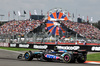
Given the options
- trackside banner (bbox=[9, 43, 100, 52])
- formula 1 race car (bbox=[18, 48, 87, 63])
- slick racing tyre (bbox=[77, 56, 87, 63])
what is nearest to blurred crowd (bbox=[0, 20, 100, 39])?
trackside banner (bbox=[9, 43, 100, 52])

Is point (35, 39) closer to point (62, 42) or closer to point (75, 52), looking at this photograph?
point (62, 42)

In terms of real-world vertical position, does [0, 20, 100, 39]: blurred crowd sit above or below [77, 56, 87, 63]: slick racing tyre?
above

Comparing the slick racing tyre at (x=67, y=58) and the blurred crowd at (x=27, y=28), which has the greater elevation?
the blurred crowd at (x=27, y=28)

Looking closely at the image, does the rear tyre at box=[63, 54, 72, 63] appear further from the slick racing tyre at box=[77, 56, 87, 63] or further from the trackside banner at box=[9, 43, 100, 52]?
the trackside banner at box=[9, 43, 100, 52]

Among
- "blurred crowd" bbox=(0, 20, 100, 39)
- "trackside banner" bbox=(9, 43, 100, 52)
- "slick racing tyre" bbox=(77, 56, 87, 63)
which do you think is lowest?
"trackside banner" bbox=(9, 43, 100, 52)

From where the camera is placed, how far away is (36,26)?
5656 cm

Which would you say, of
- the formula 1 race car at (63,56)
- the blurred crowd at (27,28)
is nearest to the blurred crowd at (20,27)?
the blurred crowd at (27,28)

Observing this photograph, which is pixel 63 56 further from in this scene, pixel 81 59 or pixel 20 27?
pixel 20 27

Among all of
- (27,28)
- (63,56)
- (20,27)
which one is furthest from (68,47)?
(20,27)

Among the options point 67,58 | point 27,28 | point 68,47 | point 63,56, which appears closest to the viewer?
point 67,58

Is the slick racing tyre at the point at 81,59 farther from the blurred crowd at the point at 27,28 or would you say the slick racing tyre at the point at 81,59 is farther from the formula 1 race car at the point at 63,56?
the blurred crowd at the point at 27,28

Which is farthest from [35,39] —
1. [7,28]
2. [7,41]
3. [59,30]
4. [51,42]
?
[7,28]

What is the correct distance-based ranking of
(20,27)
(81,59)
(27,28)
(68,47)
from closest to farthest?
(81,59) < (68,47) < (20,27) < (27,28)

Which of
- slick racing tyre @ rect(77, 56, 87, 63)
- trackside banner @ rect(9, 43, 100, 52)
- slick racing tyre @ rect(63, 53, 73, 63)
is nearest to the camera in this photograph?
slick racing tyre @ rect(63, 53, 73, 63)
